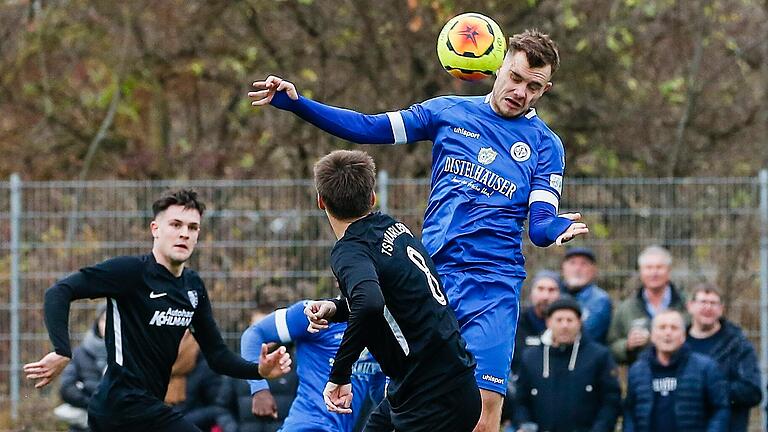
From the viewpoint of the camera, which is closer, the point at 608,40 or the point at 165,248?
the point at 165,248

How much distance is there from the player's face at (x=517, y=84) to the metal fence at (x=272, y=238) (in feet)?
16.9

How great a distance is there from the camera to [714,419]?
9.72 m

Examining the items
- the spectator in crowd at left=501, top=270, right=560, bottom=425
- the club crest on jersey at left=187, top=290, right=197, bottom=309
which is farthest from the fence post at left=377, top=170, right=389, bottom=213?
the club crest on jersey at left=187, top=290, right=197, bottom=309

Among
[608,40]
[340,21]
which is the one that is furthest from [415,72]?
[608,40]

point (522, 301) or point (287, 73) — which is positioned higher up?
point (287, 73)

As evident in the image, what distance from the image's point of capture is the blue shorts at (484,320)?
21.7ft

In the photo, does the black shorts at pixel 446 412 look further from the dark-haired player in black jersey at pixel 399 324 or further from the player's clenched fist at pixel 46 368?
the player's clenched fist at pixel 46 368

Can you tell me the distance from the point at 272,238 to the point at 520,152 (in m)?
5.68

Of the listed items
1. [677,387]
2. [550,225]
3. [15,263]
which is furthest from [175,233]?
[15,263]

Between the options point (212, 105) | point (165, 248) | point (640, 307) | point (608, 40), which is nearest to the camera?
point (165, 248)

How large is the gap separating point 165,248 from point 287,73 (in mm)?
7751

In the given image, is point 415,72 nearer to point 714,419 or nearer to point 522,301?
point 522,301

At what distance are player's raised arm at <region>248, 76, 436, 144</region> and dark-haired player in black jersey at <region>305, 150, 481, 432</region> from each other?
805 mm

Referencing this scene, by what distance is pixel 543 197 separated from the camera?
22.0 feet
